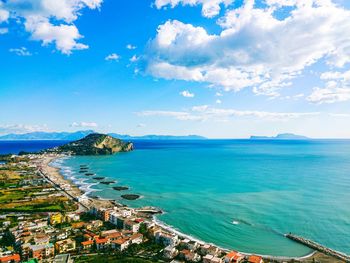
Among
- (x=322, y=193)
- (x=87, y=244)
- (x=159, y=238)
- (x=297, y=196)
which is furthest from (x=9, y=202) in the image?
(x=322, y=193)

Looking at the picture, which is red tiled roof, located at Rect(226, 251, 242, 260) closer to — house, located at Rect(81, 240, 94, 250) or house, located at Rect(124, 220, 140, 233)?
house, located at Rect(124, 220, 140, 233)

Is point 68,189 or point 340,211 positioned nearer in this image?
point 340,211

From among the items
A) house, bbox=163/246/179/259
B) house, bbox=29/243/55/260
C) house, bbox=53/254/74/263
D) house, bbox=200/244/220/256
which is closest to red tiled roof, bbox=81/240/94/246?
house, bbox=53/254/74/263

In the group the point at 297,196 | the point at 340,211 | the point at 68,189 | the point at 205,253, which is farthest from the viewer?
the point at 68,189

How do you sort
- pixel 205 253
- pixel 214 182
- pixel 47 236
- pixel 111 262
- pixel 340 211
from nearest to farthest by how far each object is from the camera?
pixel 111 262 → pixel 205 253 → pixel 47 236 → pixel 340 211 → pixel 214 182

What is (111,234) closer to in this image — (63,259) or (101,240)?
(101,240)

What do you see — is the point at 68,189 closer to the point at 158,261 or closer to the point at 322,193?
the point at 158,261
